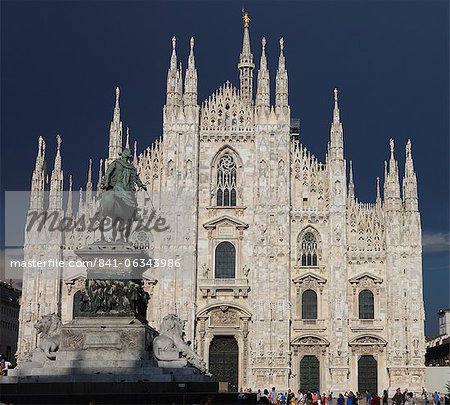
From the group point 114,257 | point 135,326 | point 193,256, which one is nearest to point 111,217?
point 114,257

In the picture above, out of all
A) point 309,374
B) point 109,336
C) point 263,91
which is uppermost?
point 263,91

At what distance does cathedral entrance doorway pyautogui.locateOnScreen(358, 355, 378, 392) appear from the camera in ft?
159

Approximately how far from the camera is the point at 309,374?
160 feet

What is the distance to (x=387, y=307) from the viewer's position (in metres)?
48.8

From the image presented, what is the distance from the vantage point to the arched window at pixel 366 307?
4925 cm

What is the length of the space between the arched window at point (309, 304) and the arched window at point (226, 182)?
Result: 23.0ft

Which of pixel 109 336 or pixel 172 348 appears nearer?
pixel 109 336

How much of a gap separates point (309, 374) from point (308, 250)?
7301mm

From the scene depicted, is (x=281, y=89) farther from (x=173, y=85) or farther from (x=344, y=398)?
(x=344, y=398)

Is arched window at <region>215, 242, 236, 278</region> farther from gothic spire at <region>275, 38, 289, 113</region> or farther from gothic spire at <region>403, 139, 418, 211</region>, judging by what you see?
gothic spire at <region>403, 139, 418, 211</region>

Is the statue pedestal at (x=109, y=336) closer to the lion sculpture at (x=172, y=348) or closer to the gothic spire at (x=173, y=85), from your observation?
the lion sculpture at (x=172, y=348)

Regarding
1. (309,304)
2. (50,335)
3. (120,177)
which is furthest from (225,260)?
(50,335)

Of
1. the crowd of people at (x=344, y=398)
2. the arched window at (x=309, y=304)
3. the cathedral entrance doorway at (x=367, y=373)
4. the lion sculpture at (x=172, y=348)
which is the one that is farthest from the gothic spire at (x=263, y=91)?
the lion sculpture at (x=172, y=348)

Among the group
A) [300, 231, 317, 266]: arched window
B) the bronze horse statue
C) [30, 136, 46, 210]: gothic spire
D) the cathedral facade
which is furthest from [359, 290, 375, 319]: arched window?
the bronze horse statue
